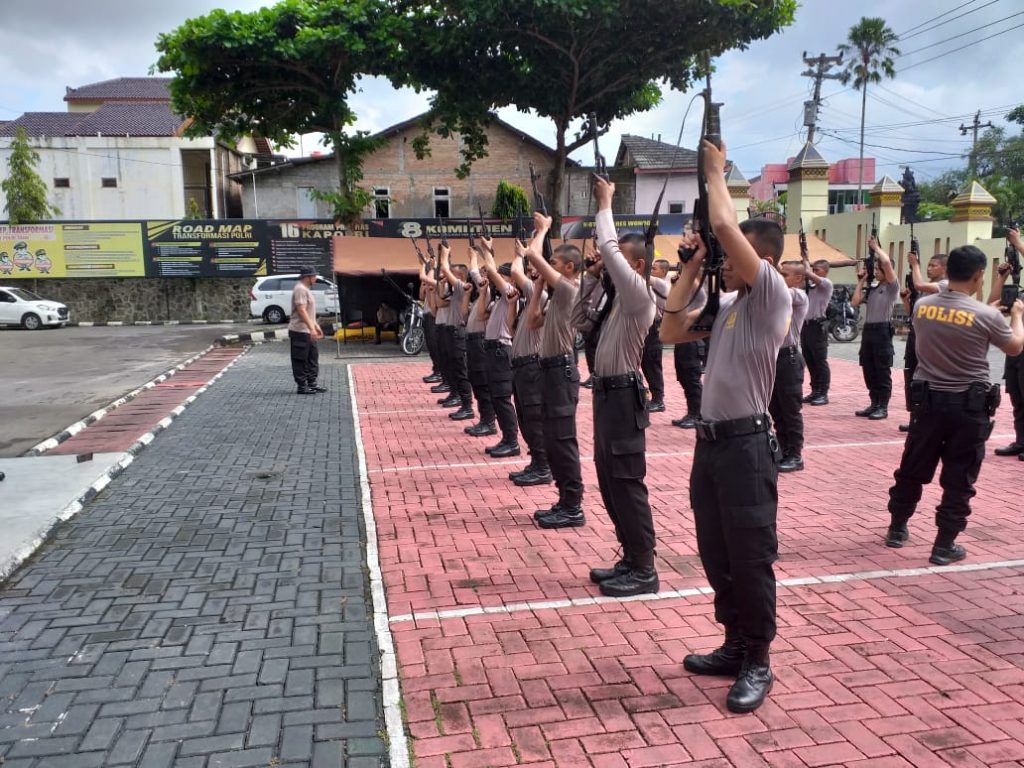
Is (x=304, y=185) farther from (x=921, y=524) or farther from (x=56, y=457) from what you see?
(x=921, y=524)

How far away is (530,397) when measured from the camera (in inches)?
252

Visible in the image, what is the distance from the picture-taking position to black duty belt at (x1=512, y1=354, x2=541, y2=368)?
20.6 ft

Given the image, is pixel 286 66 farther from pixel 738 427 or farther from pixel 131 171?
pixel 131 171

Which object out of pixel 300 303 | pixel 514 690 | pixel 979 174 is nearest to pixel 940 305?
pixel 514 690

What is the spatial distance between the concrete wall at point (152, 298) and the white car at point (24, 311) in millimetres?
2063

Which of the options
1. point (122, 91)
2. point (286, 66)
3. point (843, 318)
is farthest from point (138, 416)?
point (122, 91)

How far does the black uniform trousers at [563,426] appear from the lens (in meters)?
5.65

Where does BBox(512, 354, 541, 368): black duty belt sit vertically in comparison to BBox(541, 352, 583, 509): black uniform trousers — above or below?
above

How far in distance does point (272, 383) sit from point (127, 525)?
768 cm

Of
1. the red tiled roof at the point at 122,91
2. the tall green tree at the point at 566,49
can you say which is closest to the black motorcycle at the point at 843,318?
the tall green tree at the point at 566,49

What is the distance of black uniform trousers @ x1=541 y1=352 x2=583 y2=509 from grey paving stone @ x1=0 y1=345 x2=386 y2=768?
1535 mm

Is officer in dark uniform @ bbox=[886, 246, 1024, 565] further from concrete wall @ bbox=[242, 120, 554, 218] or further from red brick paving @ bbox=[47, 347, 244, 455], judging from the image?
concrete wall @ bbox=[242, 120, 554, 218]

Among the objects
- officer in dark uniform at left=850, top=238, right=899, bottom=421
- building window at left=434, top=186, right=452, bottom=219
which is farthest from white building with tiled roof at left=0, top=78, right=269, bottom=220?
officer in dark uniform at left=850, top=238, right=899, bottom=421

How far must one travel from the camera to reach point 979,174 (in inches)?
2062
